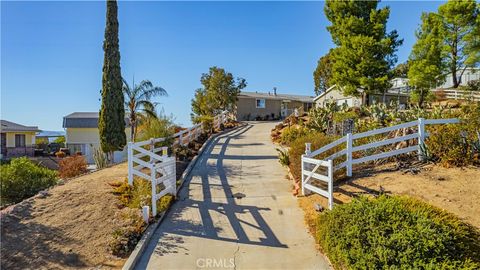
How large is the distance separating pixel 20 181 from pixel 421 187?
10.9 m

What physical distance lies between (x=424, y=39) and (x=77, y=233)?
1257 inches

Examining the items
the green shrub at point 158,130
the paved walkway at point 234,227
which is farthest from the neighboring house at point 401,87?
the paved walkway at point 234,227

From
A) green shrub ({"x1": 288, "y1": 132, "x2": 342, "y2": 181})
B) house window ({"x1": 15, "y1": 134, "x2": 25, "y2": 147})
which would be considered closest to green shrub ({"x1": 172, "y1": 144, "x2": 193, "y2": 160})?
green shrub ({"x1": 288, "y1": 132, "x2": 342, "y2": 181})

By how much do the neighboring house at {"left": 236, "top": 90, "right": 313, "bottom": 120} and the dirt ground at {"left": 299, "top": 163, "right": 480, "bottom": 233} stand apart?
103ft

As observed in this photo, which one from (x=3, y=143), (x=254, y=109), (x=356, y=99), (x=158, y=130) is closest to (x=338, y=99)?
(x=356, y=99)

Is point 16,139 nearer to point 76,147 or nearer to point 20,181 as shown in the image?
point 76,147

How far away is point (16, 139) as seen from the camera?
3169 cm

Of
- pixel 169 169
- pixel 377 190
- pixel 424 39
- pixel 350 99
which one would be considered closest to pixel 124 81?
pixel 169 169

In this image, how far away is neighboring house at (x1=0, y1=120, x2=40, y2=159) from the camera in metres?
28.6

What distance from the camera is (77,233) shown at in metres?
6.66

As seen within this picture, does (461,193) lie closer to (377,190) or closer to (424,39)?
(377,190)

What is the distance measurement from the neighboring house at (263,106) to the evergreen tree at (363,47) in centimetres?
1340

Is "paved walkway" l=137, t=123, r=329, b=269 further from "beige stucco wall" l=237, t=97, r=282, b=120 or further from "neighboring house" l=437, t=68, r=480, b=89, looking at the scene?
"neighboring house" l=437, t=68, r=480, b=89

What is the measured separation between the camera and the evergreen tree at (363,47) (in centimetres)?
2459
